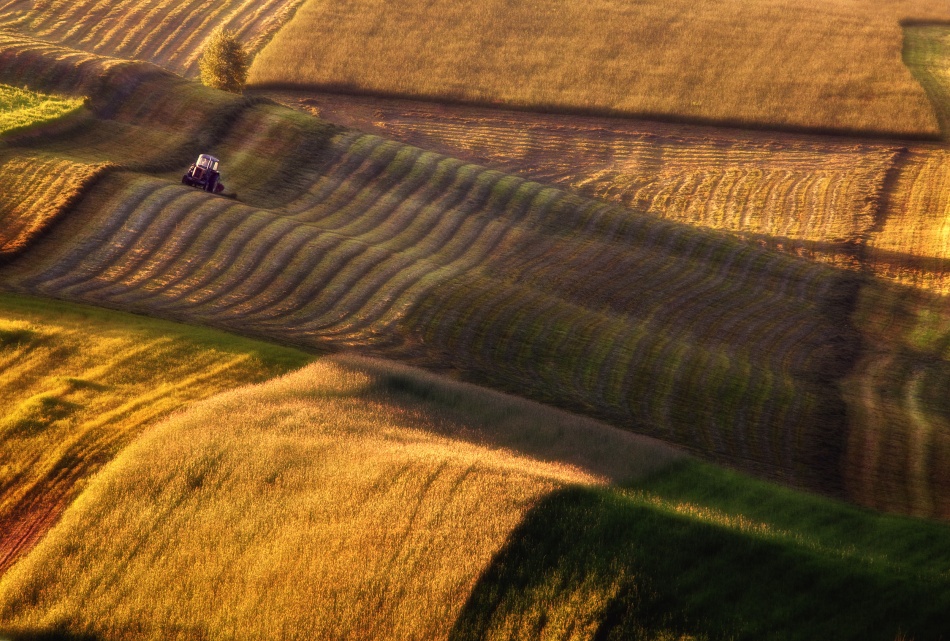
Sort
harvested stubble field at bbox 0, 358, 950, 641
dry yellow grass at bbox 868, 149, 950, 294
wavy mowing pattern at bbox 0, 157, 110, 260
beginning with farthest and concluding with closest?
dry yellow grass at bbox 868, 149, 950, 294 < wavy mowing pattern at bbox 0, 157, 110, 260 < harvested stubble field at bbox 0, 358, 950, 641

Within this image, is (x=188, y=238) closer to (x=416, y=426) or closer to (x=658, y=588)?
(x=416, y=426)

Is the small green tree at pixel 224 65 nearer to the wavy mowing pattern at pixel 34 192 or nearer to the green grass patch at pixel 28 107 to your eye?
the green grass patch at pixel 28 107

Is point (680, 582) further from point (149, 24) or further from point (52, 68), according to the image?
point (149, 24)

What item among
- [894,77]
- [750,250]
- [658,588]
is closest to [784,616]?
[658,588]

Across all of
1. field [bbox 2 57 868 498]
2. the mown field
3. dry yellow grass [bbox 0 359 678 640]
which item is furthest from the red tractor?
dry yellow grass [bbox 0 359 678 640]

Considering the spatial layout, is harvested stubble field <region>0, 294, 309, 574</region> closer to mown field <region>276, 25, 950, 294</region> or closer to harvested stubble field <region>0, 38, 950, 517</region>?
harvested stubble field <region>0, 38, 950, 517</region>

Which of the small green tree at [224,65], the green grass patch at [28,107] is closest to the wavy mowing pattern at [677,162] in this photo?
the small green tree at [224,65]
